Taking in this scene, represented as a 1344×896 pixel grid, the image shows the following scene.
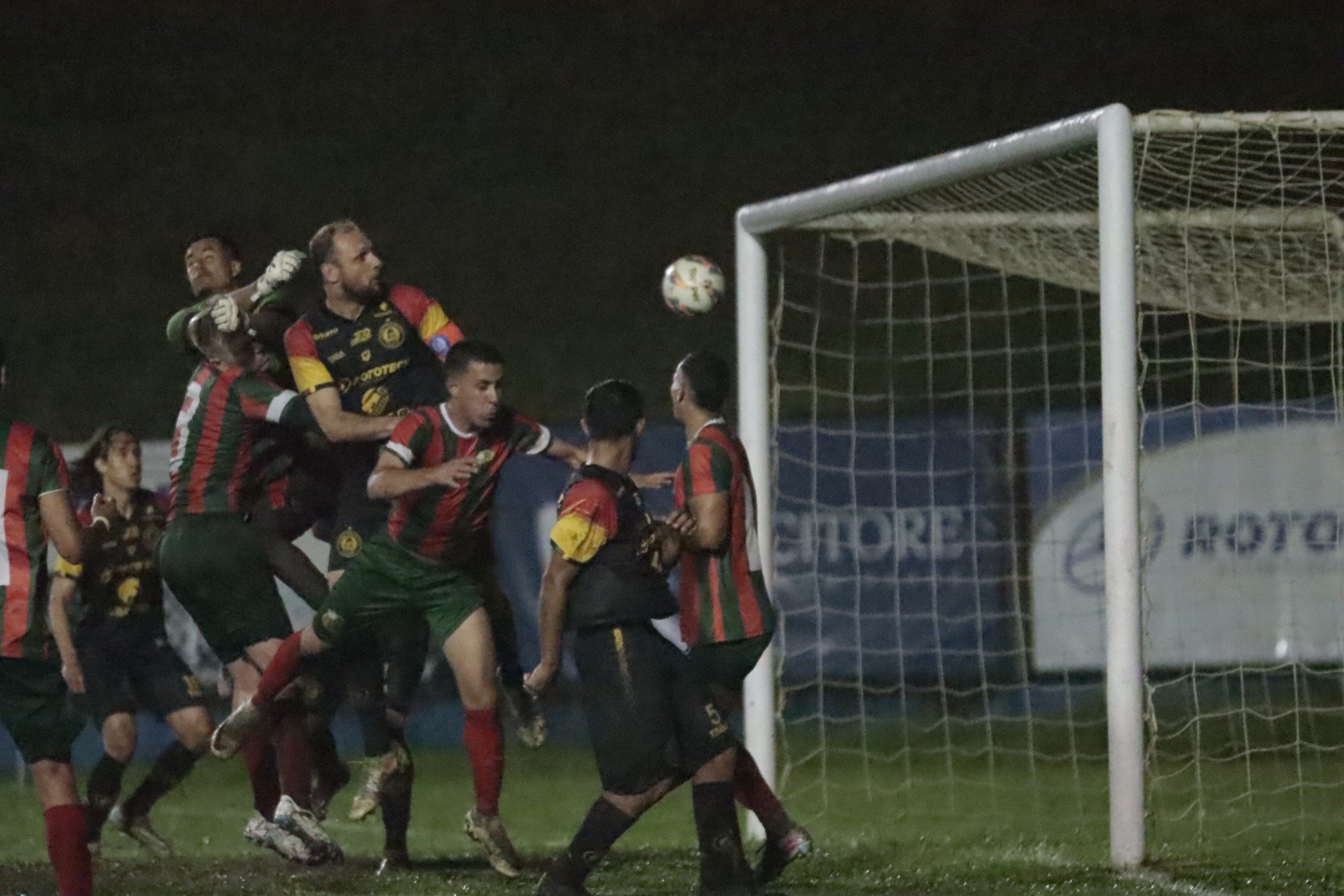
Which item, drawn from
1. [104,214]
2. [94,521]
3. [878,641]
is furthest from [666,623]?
[104,214]

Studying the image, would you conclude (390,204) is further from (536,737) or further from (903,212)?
(536,737)

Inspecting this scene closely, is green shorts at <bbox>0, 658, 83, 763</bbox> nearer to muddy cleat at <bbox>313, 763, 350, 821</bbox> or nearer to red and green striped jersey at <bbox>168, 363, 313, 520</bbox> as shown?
red and green striped jersey at <bbox>168, 363, 313, 520</bbox>

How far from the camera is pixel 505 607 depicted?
6289mm

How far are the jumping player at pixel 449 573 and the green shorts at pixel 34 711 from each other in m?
1.15

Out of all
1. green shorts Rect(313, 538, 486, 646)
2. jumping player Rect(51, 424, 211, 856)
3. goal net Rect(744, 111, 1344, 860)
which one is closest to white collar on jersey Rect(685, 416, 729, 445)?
green shorts Rect(313, 538, 486, 646)

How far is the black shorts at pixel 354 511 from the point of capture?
606 centimetres

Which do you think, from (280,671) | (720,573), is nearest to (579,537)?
(720,573)

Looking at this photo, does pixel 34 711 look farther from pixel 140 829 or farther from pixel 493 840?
pixel 140 829

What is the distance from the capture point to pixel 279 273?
5848 mm

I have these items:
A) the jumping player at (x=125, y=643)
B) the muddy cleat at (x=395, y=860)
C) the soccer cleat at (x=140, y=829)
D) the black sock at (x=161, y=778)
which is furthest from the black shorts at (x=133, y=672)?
the muddy cleat at (x=395, y=860)

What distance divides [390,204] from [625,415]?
8.94 meters

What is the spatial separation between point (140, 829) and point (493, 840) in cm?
187

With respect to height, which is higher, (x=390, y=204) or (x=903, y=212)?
(x=390, y=204)

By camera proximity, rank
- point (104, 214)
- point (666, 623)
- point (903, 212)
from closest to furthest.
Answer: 1. point (903, 212)
2. point (666, 623)
3. point (104, 214)
